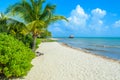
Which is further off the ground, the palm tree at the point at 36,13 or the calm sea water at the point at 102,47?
the palm tree at the point at 36,13

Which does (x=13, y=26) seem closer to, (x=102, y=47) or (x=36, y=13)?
(x=36, y=13)

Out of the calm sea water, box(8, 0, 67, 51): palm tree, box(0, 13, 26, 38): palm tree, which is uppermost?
box(8, 0, 67, 51): palm tree

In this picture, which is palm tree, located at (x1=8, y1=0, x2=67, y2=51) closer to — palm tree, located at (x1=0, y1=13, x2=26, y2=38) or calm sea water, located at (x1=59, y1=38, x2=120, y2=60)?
palm tree, located at (x1=0, y1=13, x2=26, y2=38)

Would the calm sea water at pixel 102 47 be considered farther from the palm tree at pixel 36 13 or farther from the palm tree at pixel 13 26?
the palm tree at pixel 13 26

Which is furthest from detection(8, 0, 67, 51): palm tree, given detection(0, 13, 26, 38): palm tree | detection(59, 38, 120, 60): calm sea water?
detection(59, 38, 120, 60): calm sea water

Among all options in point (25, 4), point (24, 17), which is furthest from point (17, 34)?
point (25, 4)

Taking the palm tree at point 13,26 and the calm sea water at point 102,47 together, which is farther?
the calm sea water at point 102,47

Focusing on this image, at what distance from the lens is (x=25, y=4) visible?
51.4ft

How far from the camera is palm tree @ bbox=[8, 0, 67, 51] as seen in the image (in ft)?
51.0

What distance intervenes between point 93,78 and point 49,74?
2.20 metres

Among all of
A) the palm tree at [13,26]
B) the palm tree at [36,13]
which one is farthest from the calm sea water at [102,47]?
the palm tree at [13,26]

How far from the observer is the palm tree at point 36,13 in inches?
611

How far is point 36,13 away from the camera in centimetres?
1596

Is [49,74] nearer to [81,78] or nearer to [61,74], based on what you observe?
[61,74]
